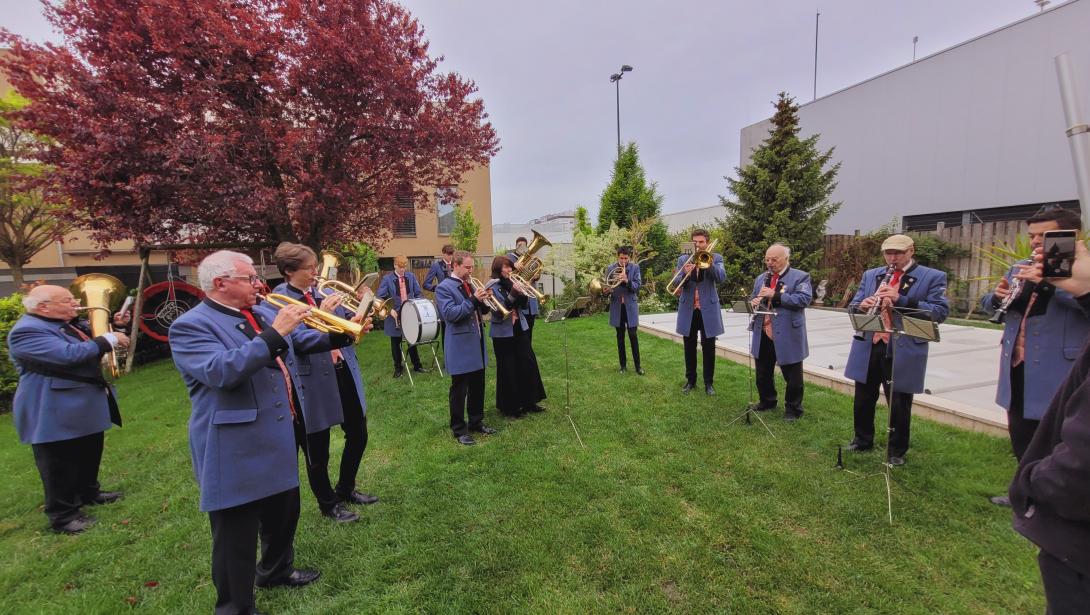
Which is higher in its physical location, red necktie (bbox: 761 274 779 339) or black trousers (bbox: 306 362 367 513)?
red necktie (bbox: 761 274 779 339)

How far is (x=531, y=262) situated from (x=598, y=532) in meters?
3.59

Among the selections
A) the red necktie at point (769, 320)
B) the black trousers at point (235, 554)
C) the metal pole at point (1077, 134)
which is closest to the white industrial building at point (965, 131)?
the red necktie at point (769, 320)

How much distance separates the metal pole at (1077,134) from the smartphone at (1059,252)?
0.14 meters

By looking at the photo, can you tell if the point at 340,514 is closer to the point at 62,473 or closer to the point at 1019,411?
the point at 62,473

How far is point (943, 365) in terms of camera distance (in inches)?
279

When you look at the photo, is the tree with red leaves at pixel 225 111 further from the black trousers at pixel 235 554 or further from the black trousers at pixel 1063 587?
the black trousers at pixel 1063 587

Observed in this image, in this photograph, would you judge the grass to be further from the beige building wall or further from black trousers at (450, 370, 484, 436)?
the beige building wall

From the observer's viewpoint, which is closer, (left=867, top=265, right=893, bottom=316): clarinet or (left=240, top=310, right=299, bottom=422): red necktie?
(left=240, top=310, right=299, bottom=422): red necktie

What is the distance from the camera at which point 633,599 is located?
9.12ft

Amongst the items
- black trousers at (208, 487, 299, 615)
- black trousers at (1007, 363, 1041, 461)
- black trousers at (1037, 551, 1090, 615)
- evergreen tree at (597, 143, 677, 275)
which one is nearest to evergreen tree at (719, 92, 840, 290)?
evergreen tree at (597, 143, 677, 275)

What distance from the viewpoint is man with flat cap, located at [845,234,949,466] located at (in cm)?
407

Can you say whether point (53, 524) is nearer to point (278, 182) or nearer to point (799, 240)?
point (278, 182)

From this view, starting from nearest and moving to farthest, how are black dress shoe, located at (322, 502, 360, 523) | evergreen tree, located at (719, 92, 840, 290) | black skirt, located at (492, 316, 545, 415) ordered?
1. black dress shoe, located at (322, 502, 360, 523)
2. black skirt, located at (492, 316, 545, 415)
3. evergreen tree, located at (719, 92, 840, 290)

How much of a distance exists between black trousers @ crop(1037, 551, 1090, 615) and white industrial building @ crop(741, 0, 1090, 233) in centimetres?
1665
